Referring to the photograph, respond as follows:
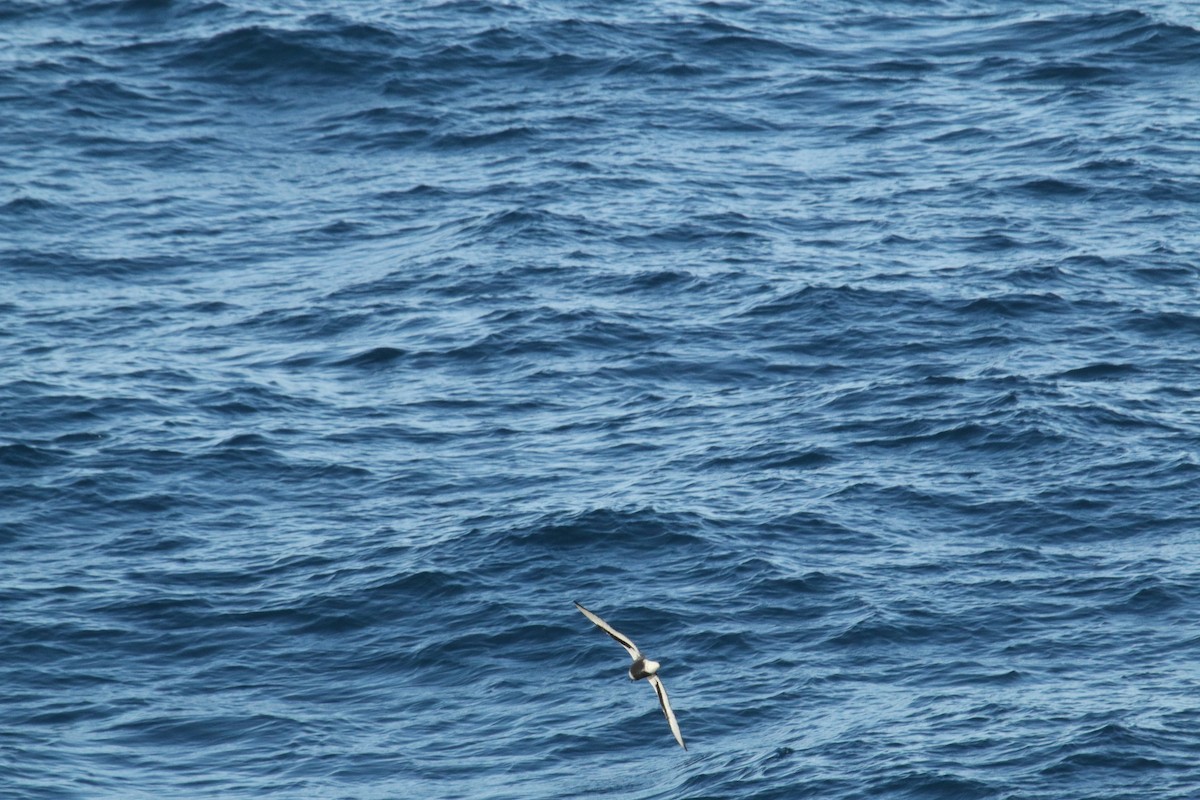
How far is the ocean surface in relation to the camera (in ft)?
140

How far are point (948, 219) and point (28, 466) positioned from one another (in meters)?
30.9

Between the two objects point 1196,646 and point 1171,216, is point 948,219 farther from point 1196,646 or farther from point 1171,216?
point 1196,646

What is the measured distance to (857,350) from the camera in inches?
2240

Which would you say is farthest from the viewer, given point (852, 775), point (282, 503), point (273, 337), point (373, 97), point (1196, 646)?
point (373, 97)

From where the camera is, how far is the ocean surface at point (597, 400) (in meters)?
42.8

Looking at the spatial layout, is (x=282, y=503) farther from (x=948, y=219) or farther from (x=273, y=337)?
(x=948, y=219)

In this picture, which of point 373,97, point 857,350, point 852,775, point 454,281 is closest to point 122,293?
point 454,281

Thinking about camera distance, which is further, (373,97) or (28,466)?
(373,97)

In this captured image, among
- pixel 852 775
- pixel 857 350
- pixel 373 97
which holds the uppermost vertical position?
pixel 373 97

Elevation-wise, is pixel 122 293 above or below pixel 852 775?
above

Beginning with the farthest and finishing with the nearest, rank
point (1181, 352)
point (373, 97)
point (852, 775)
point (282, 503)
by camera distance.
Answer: point (373, 97), point (1181, 352), point (282, 503), point (852, 775)

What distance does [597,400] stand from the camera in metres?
55.4

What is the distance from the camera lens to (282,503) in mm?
51406

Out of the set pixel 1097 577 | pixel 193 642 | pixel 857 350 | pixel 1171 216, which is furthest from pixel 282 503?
pixel 1171 216
